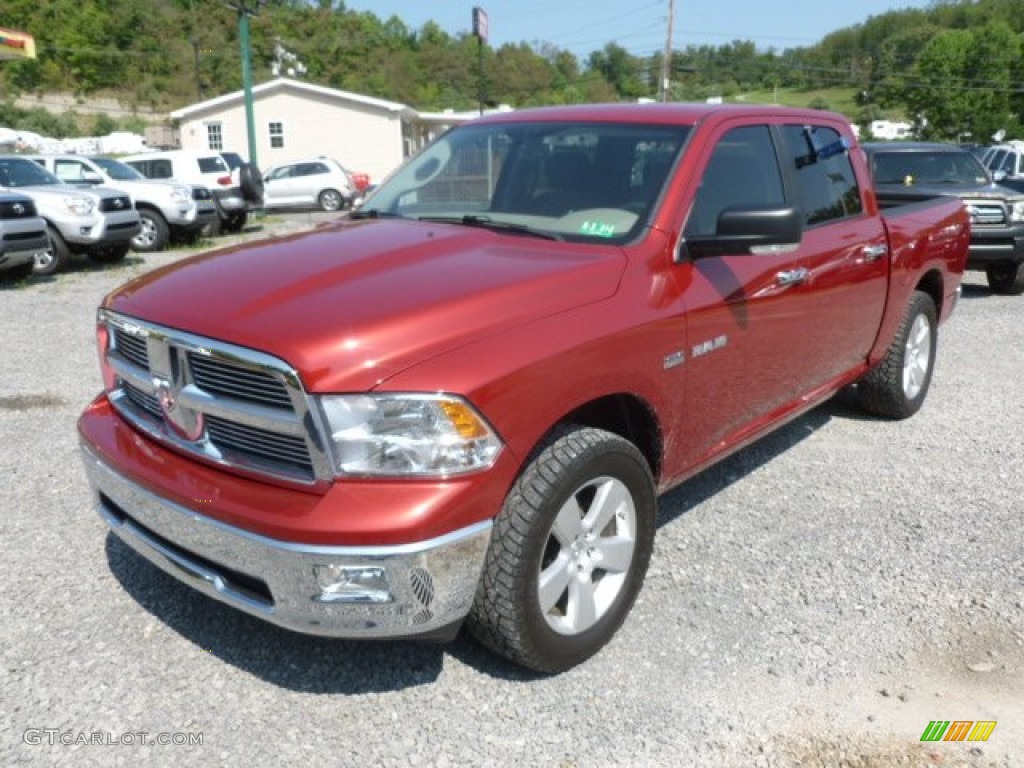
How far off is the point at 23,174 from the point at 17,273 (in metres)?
2.21

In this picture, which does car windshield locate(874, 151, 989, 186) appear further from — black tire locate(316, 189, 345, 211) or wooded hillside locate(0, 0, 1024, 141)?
wooded hillside locate(0, 0, 1024, 141)

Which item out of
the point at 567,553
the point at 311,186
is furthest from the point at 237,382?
the point at 311,186

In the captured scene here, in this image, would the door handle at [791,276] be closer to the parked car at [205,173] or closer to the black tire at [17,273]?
the black tire at [17,273]

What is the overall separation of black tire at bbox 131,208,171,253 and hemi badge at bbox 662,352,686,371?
14.5m

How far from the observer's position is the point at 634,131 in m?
3.61

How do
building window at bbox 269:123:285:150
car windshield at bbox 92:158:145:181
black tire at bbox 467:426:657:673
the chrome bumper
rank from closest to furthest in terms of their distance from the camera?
the chrome bumper → black tire at bbox 467:426:657:673 → car windshield at bbox 92:158:145:181 → building window at bbox 269:123:285:150

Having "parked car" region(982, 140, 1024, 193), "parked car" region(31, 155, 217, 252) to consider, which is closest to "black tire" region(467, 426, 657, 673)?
"parked car" region(31, 155, 217, 252)

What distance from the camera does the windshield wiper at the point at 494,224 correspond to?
3320mm

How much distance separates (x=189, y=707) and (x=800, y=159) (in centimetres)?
356

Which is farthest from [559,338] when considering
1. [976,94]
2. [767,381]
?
[976,94]

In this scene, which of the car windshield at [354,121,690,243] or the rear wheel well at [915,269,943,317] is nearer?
the car windshield at [354,121,690,243]

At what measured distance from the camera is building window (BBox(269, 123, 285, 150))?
125 feet

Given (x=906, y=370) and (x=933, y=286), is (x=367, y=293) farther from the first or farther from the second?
(x=933, y=286)

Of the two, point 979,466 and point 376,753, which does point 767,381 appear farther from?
point 376,753
